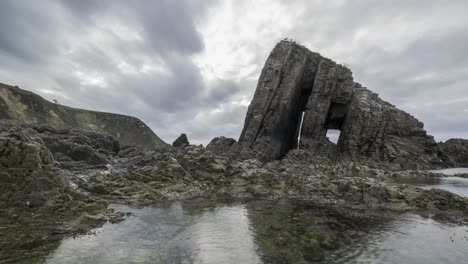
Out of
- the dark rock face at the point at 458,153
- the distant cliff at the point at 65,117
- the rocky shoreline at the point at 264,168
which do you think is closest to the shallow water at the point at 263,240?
the rocky shoreline at the point at 264,168

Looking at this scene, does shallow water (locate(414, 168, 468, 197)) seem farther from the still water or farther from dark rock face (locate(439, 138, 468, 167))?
dark rock face (locate(439, 138, 468, 167))

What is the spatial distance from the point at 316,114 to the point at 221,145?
81.4ft

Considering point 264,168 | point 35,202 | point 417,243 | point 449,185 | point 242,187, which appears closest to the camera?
point 417,243

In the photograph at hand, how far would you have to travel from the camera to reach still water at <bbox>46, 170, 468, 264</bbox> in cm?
1279

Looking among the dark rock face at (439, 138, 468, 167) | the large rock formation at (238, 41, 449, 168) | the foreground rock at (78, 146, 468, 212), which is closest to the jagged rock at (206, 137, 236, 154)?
the large rock formation at (238, 41, 449, 168)

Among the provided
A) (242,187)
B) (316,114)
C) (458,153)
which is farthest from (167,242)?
(458,153)

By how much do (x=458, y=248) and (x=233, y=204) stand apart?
53.1ft

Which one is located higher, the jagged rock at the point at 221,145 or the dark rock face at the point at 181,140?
the dark rock face at the point at 181,140

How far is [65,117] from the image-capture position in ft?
423

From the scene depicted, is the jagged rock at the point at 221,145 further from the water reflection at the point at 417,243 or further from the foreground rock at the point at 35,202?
the water reflection at the point at 417,243

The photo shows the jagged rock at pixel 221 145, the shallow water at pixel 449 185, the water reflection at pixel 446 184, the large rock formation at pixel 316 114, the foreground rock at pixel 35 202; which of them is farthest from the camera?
the jagged rock at pixel 221 145

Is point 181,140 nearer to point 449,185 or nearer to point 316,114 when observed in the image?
point 316,114

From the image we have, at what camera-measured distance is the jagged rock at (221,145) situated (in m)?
70.2

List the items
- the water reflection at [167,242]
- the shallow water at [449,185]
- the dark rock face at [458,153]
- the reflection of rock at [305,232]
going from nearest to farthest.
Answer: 1. the water reflection at [167,242]
2. the reflection of rock at [305,232]
3. the shallow water at [449,185]
4. the dark rock face at [458,153]
